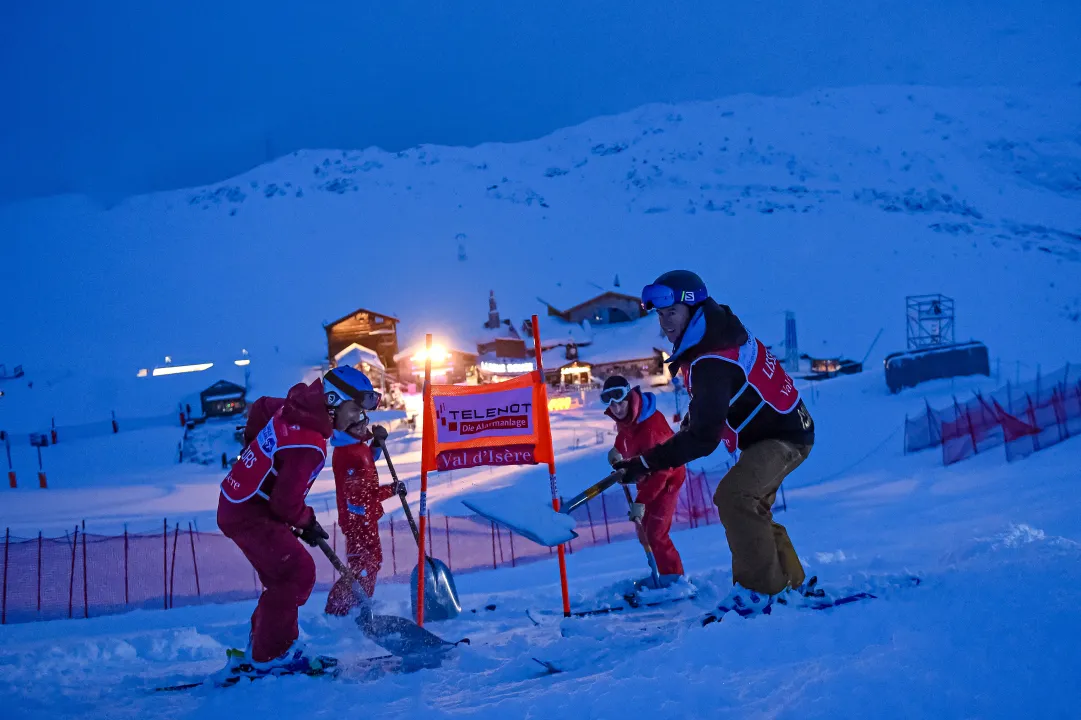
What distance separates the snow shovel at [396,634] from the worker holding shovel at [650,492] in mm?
1722

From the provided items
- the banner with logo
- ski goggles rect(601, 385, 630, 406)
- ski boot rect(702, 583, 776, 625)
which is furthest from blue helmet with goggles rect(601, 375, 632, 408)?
ski boot rect(702, 583, 776, 625)

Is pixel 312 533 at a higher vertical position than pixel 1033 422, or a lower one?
lower

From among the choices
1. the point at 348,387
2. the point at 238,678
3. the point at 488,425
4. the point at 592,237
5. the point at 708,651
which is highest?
the point at 592,237

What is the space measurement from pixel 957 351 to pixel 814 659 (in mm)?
21444

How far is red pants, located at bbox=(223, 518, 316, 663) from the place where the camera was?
4.34 metres

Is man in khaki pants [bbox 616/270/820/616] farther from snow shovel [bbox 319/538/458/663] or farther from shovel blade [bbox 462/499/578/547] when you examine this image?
snow shovel [bbox 319/538/458/663]

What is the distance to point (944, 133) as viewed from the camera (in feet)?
285

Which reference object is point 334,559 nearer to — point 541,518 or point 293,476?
point 293,476

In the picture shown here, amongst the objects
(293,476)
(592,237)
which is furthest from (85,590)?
(592,237)

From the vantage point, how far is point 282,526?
14.5 feet

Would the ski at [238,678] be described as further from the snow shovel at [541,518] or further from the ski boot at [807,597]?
the ski boot at [807,597]

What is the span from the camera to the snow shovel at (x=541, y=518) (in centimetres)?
459

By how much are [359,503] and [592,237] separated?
68.5 metres

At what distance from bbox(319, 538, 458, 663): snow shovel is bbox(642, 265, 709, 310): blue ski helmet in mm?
2299
